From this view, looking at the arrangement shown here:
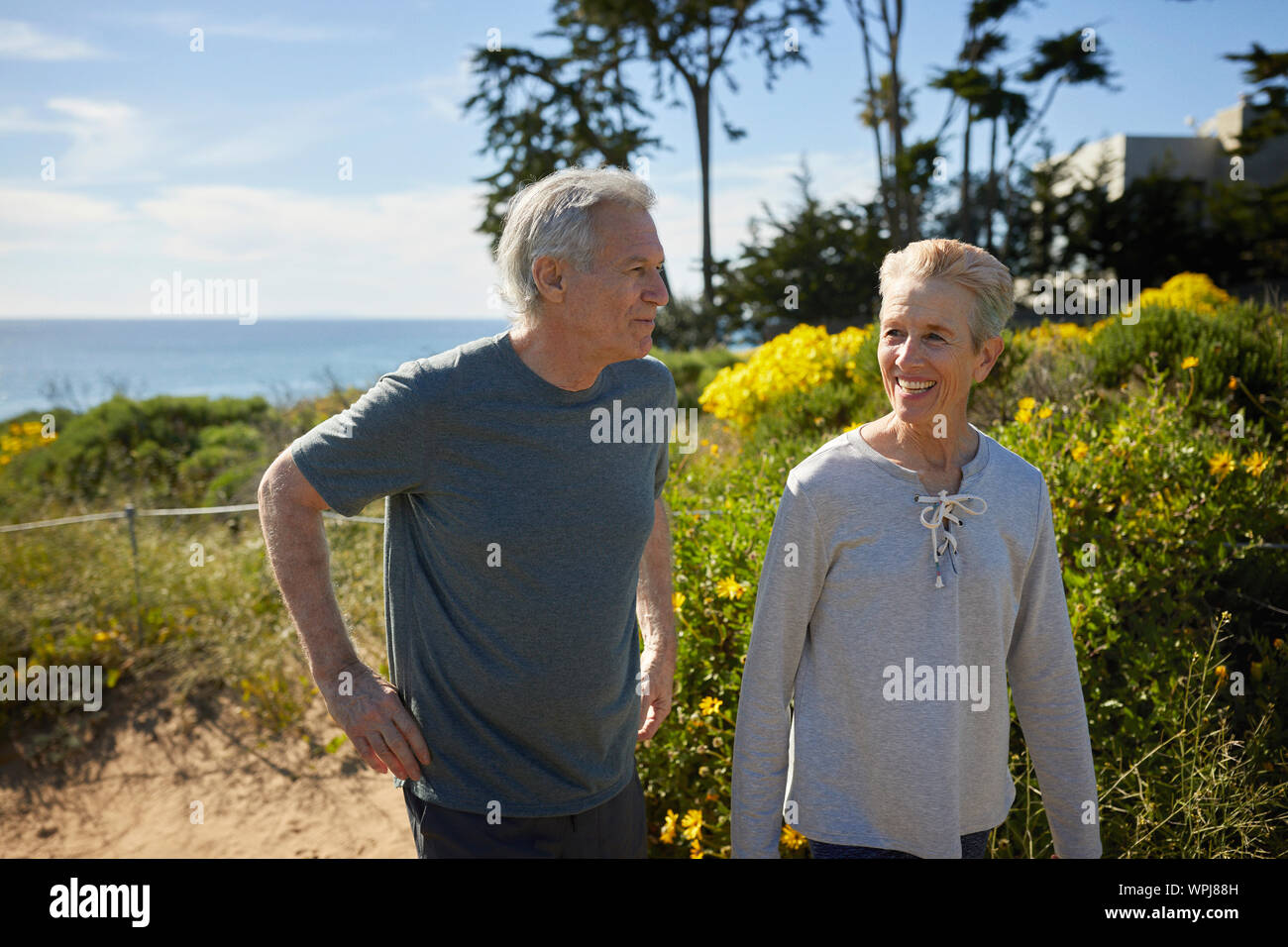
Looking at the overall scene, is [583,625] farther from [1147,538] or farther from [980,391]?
[980,391]

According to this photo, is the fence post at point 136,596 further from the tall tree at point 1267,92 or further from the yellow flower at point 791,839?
the tall tree at point 1267,92

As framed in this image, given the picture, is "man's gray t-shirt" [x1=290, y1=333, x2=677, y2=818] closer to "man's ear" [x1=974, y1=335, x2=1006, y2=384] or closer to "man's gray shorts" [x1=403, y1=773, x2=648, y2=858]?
"man's gray shorts" [x1=403, y1=773, x2=648, y2=858]

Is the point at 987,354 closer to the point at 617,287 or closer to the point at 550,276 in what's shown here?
the point at 617,287

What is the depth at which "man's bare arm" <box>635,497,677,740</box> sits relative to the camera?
227 cm

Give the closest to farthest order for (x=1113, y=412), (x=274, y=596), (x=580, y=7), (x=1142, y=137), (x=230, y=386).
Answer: (x=1113, y=412)
(x=274, y=596)
(x=580, y=7)
(x=1142, y=137)
(x=230, y=386)

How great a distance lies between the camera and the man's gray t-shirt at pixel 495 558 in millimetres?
1789

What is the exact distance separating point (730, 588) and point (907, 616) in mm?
1321

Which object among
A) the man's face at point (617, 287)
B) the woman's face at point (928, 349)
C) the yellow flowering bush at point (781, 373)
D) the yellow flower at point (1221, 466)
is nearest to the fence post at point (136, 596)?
the yellow flowering bush at point (781, 373)

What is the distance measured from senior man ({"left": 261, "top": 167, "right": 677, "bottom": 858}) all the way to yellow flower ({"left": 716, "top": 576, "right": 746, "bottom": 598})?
1.06m

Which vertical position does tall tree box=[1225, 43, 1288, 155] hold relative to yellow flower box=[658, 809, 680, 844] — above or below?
above

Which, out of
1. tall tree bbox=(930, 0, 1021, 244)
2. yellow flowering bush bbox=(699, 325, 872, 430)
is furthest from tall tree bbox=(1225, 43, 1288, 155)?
yellow flowering bush bbox=(699, 325, 872, 430)

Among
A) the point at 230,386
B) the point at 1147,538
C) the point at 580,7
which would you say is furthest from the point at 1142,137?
the point at 230,386
